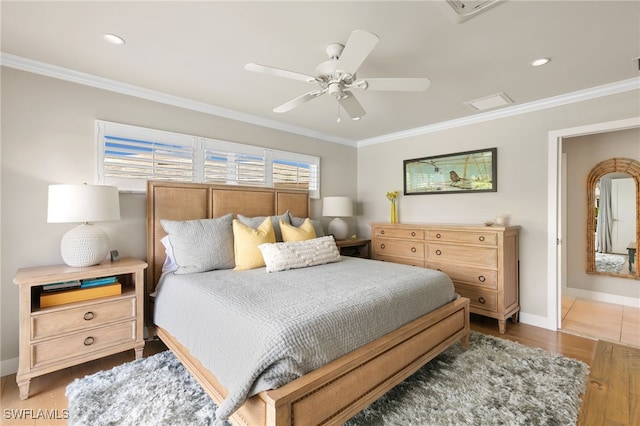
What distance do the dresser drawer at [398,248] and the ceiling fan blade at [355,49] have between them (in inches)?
94.8

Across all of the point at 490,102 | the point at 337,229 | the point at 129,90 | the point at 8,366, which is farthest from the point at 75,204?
the point at 490,102

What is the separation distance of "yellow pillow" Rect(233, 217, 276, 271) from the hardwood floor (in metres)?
1.11

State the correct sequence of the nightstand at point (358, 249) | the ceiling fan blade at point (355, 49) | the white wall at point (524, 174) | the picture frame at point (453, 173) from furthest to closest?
1. the nightstand at point (358, 249)
2. the picture frame at point (453, 173)
3. the white wall at point (524, 174)
4. the ceiling fan blade at point (355, 49)

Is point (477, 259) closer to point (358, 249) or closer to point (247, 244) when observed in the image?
point (358, 249)

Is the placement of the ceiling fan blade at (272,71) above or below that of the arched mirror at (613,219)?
above

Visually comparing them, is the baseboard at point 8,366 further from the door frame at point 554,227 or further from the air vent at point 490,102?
the door frame at point 554,227

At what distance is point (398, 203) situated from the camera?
A: 452cm

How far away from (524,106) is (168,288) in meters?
4.05

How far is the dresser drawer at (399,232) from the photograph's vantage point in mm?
3650

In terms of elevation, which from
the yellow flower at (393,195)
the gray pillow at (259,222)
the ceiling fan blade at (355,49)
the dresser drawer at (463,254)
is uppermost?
the ceiling fan blade at (355,49)

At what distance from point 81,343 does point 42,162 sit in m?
1.49

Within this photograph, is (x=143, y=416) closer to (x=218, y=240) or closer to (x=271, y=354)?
(x=271, y=354)

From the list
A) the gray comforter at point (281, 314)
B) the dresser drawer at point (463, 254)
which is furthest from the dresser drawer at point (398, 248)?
the gray comforter at point (281, 314)

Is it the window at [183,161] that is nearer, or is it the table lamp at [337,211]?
the window at [183,161]
